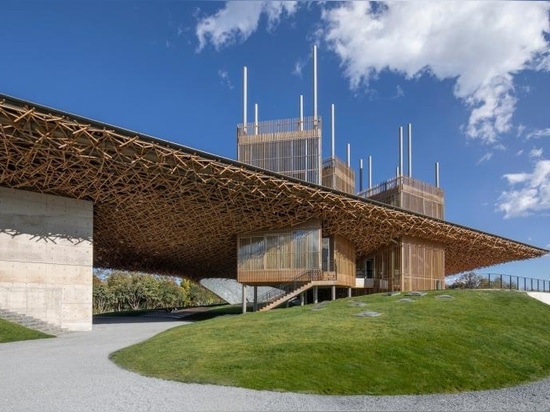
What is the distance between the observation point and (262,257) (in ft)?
121

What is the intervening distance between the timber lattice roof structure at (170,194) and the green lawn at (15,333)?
25.6 ft

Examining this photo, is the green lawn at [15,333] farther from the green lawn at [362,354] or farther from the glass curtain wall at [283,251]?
the glass curtain wall at [283,251]

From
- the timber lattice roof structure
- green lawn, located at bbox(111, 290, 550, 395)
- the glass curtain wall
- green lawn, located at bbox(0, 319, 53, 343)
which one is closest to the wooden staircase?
the glass curtain wall

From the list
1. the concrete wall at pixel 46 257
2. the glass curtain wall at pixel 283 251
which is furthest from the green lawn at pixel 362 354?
the glass curtain wall at pixel 283 251

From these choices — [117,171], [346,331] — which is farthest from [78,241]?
[346,331]

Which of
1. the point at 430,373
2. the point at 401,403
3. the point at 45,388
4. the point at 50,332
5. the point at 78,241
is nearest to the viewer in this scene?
the point at 401,403

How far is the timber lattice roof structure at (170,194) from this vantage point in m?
23.1

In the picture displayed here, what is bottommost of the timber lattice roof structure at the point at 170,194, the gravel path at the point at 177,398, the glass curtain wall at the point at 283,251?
the gravel path at the point at 177,398

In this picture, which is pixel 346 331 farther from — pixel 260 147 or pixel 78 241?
pixel 260 147

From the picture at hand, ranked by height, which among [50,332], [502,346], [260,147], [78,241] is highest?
[260,147]

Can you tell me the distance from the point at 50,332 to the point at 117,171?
910cm

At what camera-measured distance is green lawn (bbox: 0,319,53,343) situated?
2105 centimetres

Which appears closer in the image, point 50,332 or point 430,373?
point 430,373

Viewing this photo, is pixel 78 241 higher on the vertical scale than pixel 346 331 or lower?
higher
